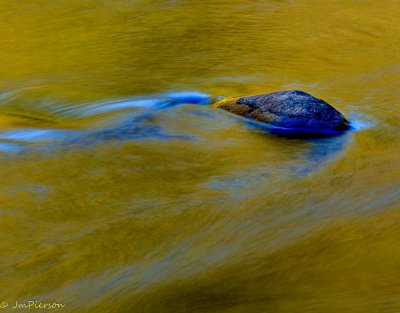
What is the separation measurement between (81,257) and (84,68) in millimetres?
3909

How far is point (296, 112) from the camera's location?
5.44 meters

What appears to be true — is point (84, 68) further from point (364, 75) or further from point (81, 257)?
point (81, 257)

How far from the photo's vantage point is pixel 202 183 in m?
4.52

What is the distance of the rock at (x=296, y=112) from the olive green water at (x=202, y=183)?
187 millimetres

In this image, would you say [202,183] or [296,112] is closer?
[202,183]

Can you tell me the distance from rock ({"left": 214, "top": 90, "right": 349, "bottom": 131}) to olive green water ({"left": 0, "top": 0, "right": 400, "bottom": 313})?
187 millimetres

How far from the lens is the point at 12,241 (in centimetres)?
384

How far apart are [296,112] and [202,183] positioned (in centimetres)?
124

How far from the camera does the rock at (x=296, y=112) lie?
5367 mm

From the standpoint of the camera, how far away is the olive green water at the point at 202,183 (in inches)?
136

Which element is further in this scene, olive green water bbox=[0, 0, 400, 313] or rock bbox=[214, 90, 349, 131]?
rock bbox=[214, 90, 349, 131]

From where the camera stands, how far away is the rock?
211 inches

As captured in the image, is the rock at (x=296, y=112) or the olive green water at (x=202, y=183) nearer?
the olive green water at (x=202, y=183)

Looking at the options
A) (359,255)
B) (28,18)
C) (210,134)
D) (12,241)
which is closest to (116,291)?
(12,241)
